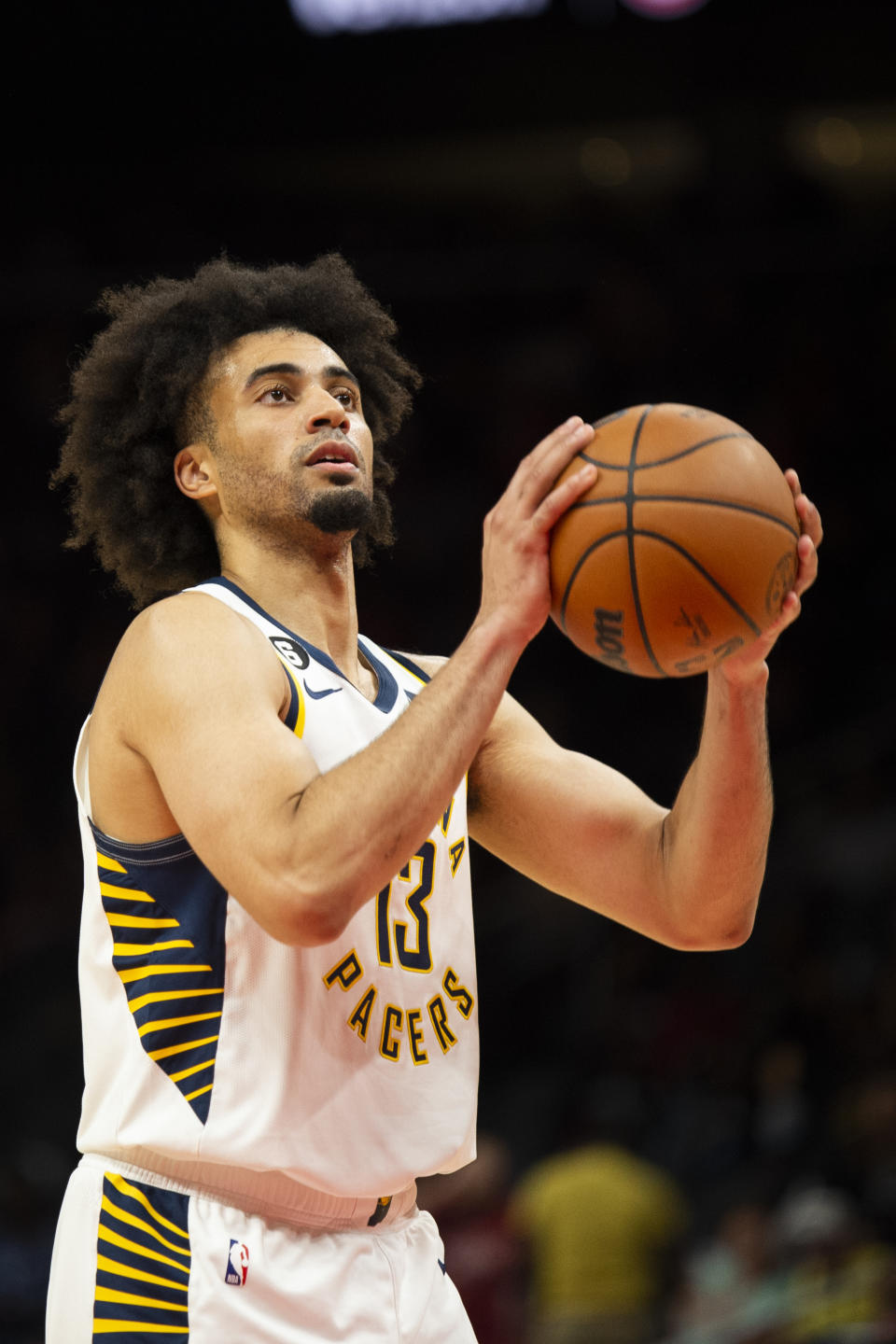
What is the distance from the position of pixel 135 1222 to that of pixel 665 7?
31.5 ft

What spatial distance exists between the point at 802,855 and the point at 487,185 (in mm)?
6534

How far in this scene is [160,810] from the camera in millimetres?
2900

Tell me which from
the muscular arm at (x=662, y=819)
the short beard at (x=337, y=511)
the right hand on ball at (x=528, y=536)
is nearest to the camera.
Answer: the right hand on ball at (x=528, y=536)

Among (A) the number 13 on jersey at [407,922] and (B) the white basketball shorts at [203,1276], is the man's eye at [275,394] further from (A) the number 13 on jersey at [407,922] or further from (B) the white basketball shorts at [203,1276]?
(B) the white basketball shorts at [203,1276]

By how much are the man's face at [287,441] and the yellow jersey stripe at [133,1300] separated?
145cm

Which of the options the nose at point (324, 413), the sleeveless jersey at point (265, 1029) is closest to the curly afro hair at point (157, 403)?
the nose at point (324, 413)

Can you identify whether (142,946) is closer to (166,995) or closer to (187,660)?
(166,995)

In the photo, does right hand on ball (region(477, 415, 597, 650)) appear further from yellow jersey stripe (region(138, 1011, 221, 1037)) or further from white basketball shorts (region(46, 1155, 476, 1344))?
white basketball shorts (region(46, 1155, 476, 1344))

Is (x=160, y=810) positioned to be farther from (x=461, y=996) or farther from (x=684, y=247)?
(x=684, y=247)

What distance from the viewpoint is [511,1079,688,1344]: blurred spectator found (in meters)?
6.58

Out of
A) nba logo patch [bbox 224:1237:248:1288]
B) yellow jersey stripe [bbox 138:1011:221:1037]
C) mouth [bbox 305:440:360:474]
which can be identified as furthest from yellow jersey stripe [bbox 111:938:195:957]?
mouth [bbox 305:440:360:474]

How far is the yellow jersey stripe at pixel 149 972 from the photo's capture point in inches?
113

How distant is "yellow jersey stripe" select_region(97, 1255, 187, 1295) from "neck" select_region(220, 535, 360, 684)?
3.86 ft

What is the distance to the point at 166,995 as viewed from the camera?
285 cm
